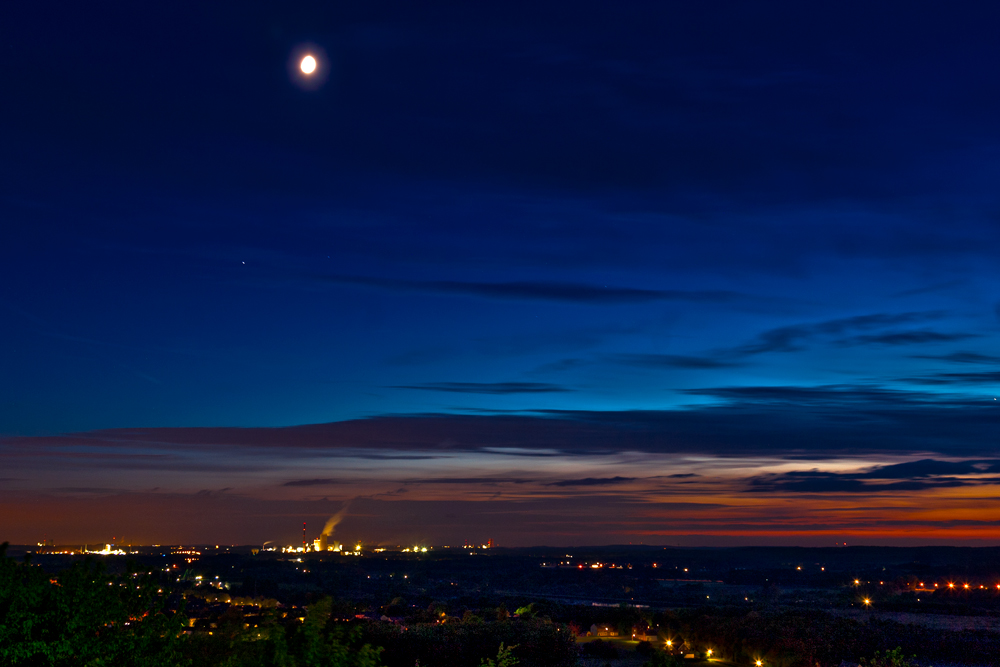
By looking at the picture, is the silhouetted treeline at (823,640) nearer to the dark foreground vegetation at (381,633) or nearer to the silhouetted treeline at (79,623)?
the dark foreground vegetation at (381,633)

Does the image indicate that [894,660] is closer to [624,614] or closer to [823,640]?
[823,640]

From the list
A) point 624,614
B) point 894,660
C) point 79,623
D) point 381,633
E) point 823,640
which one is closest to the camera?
point 79,623

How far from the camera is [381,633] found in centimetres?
4966

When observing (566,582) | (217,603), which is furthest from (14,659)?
(566,582)

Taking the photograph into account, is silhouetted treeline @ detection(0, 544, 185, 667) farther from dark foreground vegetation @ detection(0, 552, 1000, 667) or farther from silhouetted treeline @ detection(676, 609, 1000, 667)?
silhouetted treeline @ detection(676, 609, 1000, 667)

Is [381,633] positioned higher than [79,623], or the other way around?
[79,623]

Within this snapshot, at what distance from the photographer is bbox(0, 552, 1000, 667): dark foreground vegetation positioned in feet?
51.2

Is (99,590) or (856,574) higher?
(99,590)

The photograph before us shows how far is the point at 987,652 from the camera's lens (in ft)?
185

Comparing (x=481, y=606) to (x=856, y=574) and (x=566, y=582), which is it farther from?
(x=856, y=574)

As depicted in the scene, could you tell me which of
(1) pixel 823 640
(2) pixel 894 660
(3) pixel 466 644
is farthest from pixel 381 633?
(1) pixel 823 640

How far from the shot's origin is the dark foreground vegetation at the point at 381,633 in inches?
615

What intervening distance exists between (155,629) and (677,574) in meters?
179

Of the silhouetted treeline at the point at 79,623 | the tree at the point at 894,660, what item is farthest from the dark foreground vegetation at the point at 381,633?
the tree at the point at 894,660
